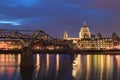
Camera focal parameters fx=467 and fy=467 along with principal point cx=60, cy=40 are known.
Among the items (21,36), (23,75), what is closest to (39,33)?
(21,36)

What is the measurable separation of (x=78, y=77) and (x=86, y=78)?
300 cm

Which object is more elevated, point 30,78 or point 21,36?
point 21,36

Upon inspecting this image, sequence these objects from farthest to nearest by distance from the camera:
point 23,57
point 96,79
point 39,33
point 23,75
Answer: point 39,33
point 23,57
point 23,75
point 96,79

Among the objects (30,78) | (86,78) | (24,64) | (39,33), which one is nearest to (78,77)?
(86,78)

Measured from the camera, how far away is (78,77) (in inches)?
3917

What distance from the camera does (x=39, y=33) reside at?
5413 inches

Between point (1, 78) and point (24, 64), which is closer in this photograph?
point (1, 78)

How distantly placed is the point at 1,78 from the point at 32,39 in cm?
3008

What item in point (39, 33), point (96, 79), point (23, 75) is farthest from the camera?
point (39, 33)

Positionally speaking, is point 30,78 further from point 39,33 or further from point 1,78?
point 39,33

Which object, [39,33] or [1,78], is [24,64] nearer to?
[39,33]

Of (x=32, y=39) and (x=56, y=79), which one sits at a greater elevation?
(x=32, y=39)

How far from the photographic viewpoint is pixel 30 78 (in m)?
98.4

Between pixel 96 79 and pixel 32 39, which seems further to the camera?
pixel 32 39
